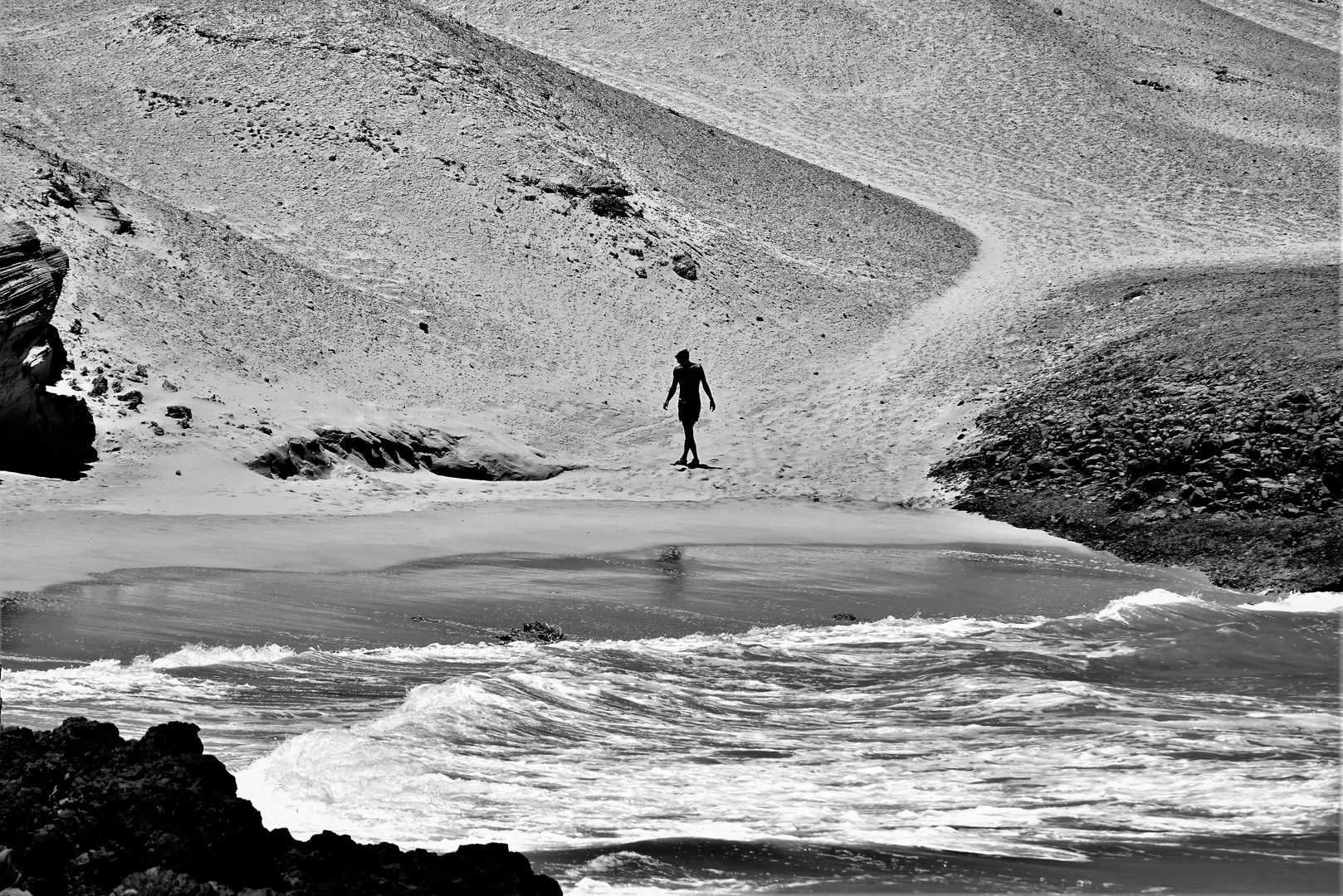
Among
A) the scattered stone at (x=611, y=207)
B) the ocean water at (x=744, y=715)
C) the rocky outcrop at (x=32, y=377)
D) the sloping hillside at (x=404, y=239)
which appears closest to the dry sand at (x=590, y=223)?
the sloping hillside at (x=404, y=239)

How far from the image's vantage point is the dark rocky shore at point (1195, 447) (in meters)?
13.0

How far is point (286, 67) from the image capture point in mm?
25844

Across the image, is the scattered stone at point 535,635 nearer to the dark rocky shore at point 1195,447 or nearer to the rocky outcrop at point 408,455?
the rocky outcrop at point 408,455

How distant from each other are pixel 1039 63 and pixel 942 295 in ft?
56.5

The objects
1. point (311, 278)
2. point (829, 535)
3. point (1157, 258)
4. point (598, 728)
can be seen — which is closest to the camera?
point (598, 728)

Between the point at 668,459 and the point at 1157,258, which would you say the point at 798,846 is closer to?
the point at 668,459

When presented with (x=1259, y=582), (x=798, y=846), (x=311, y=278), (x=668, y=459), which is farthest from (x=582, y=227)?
(x=798, y=846)

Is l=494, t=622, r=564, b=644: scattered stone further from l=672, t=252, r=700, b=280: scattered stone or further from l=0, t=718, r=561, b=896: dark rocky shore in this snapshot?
l=672, t=252, r=700, b=280: scattered stone

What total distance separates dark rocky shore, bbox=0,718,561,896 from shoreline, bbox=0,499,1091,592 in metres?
4.90

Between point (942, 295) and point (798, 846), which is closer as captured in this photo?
point (798, 846)

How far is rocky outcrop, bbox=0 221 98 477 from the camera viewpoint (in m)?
12.3

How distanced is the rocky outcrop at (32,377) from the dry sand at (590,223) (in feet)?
1.17

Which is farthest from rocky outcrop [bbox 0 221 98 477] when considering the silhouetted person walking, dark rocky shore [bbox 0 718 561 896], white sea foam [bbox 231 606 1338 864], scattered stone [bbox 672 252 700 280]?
scattered stone [bbox 672 252 700 280]

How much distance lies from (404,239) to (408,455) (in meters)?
6.95
